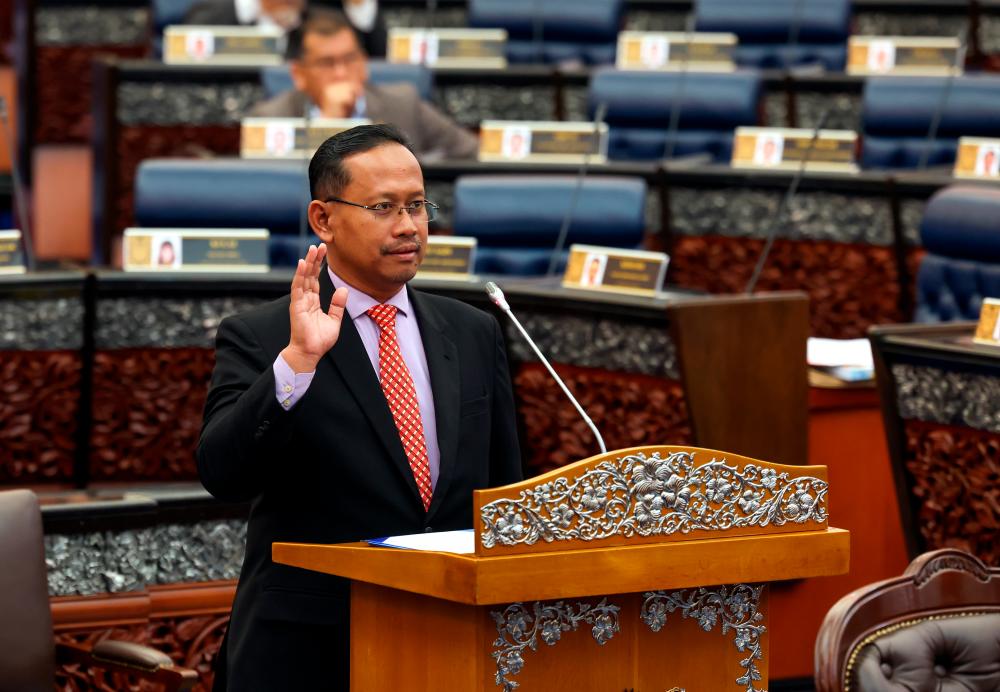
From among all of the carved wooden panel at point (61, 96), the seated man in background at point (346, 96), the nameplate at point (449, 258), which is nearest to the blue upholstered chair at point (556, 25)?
the seated man in background at point (346, 96)

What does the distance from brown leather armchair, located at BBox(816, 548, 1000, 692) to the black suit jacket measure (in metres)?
0.45

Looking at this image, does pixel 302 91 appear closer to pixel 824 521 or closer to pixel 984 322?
pixel 984 322

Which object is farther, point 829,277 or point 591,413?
point 829,277

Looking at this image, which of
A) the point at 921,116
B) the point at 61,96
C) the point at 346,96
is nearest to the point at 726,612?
the point at 346,96

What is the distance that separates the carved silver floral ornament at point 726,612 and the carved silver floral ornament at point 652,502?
0.07 m

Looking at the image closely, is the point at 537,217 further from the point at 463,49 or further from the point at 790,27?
the point at 790,27

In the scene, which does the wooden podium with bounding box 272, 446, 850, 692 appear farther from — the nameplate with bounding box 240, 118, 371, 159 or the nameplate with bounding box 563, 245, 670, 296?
the nameplate with bounding box 240, 118, 371, 159

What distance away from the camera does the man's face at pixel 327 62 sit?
507 cm

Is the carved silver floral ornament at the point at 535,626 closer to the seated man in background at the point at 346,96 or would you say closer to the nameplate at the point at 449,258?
the nameplate at the point at 449,258

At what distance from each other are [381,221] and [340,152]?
0.10 m

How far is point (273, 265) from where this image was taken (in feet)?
14.6

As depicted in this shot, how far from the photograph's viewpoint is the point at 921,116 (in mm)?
5652

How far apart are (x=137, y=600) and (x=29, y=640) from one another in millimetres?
438

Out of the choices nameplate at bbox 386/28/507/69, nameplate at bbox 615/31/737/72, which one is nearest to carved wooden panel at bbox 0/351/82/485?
nameplate at bbox 386/28/507/69
